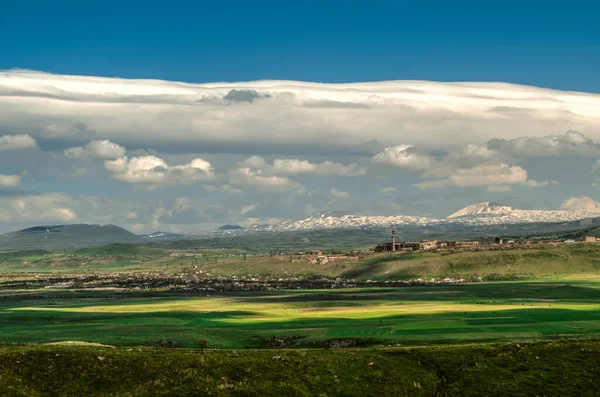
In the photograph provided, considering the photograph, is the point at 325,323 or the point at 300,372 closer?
the point at 300,372

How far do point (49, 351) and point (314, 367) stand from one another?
28019 mm

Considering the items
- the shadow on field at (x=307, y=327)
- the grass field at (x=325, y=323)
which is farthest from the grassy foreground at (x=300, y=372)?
the shadow on field at (x=307, y=327)

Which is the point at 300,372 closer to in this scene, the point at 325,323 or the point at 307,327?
the point at 307,327

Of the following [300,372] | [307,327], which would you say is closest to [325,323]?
[307,327]

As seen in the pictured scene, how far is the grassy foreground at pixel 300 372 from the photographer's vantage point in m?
72.1

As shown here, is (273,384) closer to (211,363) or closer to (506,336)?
(211,363)

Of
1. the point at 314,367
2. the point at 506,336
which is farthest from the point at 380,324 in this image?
the point at 314,367

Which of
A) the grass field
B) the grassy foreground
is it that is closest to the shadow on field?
the grass field

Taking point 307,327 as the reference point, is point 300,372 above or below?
above

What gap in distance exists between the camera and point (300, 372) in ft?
253

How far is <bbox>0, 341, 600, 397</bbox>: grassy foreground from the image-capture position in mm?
72062

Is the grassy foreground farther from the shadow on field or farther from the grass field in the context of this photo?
the shadow on field

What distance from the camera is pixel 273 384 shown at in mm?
73562

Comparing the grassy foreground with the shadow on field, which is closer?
the grassy foreground
